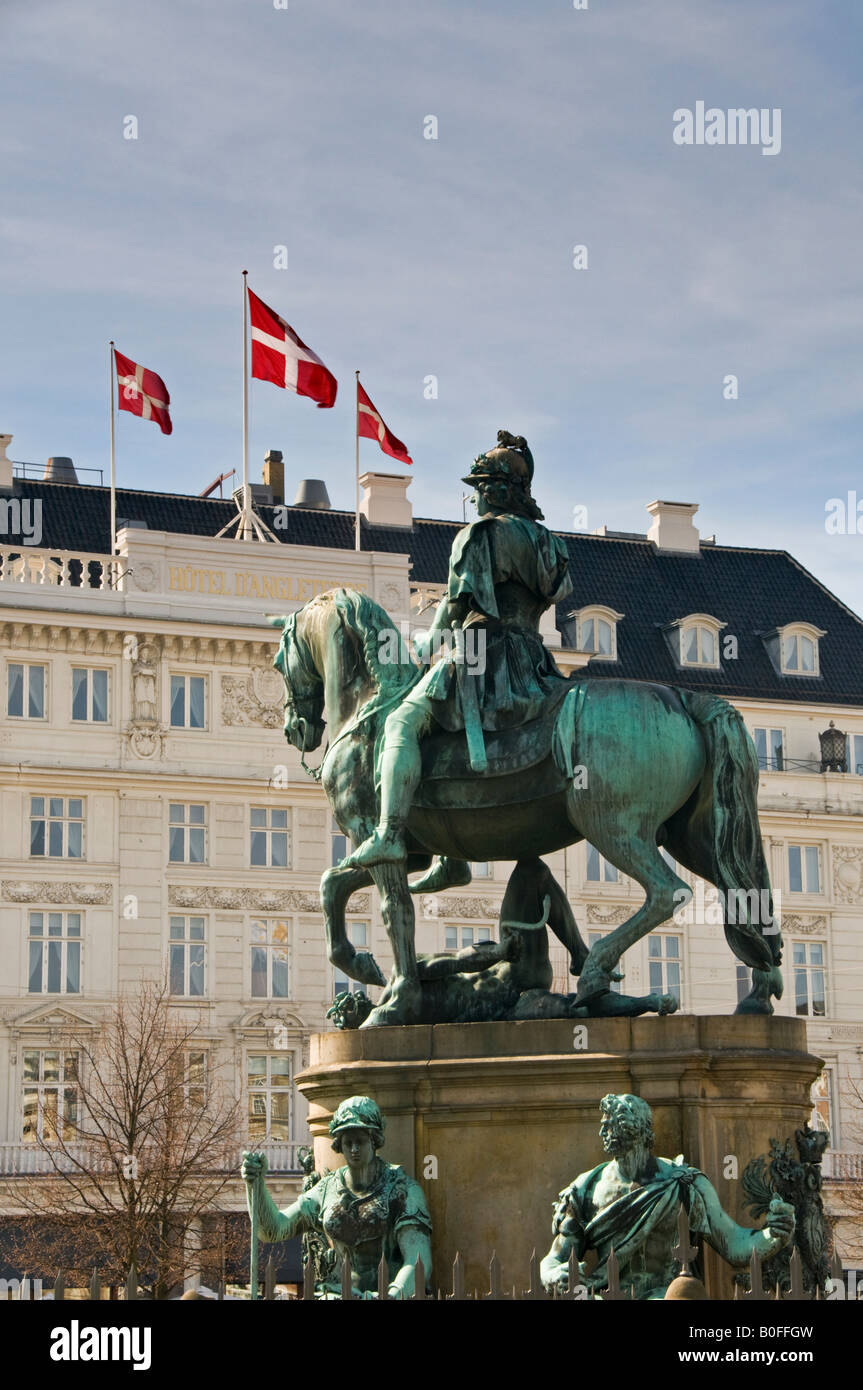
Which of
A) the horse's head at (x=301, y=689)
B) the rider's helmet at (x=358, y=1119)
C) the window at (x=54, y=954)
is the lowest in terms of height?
the rider's helmet at (x=358, y=1119)

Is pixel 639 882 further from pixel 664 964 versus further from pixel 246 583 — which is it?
pixel 664 964

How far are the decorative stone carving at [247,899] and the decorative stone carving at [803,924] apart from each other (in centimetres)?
1024

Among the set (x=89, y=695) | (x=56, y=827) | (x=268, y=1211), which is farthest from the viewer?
(x=89, y=695)

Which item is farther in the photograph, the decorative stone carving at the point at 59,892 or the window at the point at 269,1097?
the window at the point at 269,1097

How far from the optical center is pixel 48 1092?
49969mm

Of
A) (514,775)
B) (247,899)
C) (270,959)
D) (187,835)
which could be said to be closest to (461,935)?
(270,959)

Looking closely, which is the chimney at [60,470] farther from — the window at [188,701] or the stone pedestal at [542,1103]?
the stone pedestal at [542,1103]

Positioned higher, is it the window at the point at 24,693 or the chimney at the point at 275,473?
the chimney at the point at 275,473

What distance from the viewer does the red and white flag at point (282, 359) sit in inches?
1907

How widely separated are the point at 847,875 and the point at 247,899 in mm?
14577

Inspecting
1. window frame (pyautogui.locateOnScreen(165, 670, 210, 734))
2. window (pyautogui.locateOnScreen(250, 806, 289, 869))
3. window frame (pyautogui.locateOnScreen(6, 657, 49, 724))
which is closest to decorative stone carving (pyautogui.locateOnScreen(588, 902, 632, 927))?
window (pyautogui.locateOnScreen(250, 806, 289, 869))

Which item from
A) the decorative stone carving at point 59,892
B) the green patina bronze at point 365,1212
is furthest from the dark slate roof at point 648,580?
the green patina bronze at point 365,1212

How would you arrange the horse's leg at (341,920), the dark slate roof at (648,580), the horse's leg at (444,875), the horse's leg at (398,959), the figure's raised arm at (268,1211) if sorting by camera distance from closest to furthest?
the figure's raised arm at (268,1211) < the horse's leg at (398,959) < the horse's leg at (341,920) < the horse's leg at (444,875) < the dark slate roof at (648,580)

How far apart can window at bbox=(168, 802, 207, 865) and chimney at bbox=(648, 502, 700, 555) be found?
16281 mm
